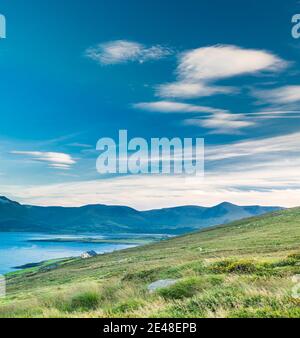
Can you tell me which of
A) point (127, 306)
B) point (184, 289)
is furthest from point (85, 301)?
point (127, 306)

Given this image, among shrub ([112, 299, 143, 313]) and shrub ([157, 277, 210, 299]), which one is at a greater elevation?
shrub ([157, 277, 210, 299])

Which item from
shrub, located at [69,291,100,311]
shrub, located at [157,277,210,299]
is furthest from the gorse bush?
shrub, located at [69,291,100,311]

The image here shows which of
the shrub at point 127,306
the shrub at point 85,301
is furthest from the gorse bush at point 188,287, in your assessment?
the shrub at point 85,301

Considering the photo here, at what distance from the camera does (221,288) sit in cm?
1552

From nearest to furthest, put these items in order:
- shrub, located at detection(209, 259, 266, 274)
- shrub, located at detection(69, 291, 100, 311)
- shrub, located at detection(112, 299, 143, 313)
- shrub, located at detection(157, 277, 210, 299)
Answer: shrub, located at detection(112, 299, 143, 313), shrub, located at detection(157, 277, 210, 299), shrub, located at detection(69, 291, 100, 311), shrub, located at detection(209, 259, 266, 274)

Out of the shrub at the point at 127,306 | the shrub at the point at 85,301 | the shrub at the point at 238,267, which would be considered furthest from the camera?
the shrub at the point at 238,267

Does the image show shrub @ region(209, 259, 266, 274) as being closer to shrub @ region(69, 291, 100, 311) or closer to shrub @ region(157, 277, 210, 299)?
shrub @ region(157, 277, 210, 299)

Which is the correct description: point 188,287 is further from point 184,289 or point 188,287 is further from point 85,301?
point 85,301

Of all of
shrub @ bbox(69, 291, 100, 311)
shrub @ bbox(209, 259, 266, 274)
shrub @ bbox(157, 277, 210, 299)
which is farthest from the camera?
shrub @ bbox(209, 259, 266, 274)

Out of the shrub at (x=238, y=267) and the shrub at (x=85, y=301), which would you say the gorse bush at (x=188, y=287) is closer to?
the shrub at (x=238, y=267)
